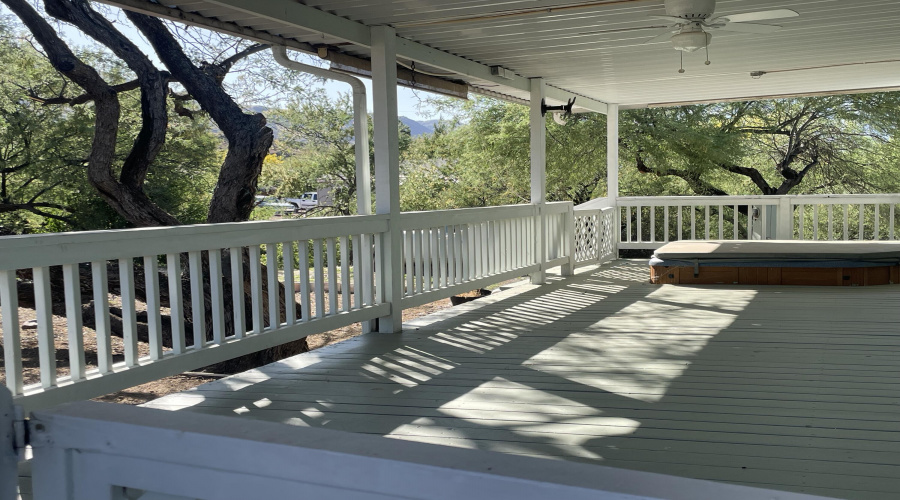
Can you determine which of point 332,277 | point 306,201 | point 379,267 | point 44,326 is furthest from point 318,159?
point 44,326

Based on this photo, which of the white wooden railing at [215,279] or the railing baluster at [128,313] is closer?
the white wooden railing at [215,279]

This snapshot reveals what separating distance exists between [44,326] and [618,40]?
5.05m

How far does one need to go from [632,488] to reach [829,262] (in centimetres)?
843

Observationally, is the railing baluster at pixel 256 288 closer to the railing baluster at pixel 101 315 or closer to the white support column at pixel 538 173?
the railing baluster at pixel 101 315

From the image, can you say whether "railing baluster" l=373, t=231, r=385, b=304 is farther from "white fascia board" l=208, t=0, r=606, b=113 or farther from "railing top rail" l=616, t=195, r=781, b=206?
"railing top rail" l=616, t=195, r=781, b=206

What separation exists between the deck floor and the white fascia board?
83.1 inches

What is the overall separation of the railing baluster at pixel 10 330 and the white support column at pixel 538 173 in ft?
20.1

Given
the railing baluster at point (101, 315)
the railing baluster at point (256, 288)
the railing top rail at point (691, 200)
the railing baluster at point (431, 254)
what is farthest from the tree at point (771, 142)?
the railing baluster at point (101, 315)

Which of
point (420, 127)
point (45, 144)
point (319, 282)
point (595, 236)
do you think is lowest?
point (595, 236)

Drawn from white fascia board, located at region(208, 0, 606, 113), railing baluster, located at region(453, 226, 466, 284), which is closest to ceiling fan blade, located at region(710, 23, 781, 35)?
white fascia board, located at region(208, 0, 606, 113)

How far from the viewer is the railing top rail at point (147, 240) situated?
3.23 m

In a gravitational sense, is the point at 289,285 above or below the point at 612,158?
below

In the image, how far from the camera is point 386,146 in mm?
A: 5797

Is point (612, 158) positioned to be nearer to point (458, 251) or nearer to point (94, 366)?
point (458, 251)
